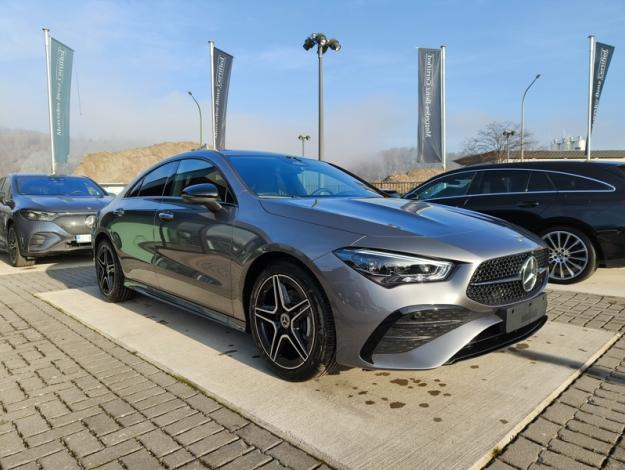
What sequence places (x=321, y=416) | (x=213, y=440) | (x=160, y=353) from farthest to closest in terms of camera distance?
(x=160, y=353) → (x=321, y=416) → (x=213, y=440)

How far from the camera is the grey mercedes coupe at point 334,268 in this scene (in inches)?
92.9

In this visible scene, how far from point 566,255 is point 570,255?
0.04 m

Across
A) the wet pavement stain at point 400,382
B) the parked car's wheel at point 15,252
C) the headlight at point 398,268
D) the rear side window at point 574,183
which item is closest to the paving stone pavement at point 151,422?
the wet pavement stain at point 400,382

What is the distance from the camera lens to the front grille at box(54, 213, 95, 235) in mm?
7035

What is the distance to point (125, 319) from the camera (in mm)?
4320

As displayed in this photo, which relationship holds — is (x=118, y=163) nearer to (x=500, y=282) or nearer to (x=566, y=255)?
(x=566, y=255)

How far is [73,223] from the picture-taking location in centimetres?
708

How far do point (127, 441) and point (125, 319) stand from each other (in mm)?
2239

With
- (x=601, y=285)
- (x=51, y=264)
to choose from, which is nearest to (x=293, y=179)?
(x=601, y=285)

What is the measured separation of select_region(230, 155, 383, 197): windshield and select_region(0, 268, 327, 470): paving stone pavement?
1.48m

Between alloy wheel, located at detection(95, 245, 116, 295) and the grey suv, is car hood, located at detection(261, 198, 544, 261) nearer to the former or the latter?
alloy wheel, located at detection(95, 245, 116, 295)

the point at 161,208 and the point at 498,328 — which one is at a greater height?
the point at 161,208

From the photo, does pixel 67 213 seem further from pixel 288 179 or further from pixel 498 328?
pixel 498 328

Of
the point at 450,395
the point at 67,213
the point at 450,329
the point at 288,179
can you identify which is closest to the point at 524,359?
the point at 450,395
